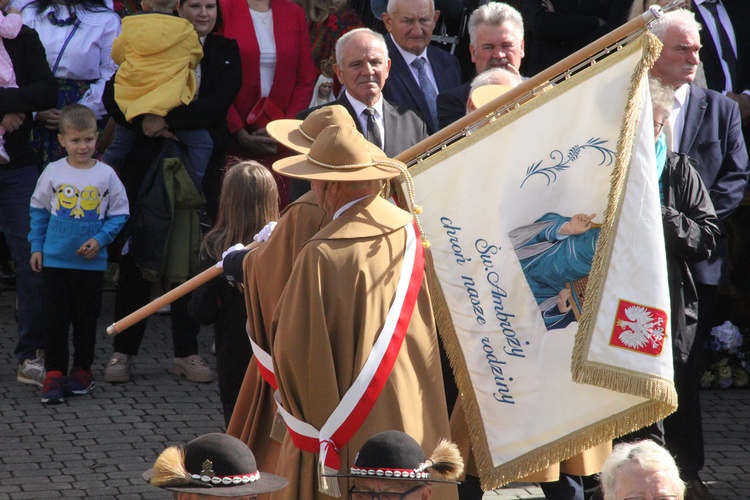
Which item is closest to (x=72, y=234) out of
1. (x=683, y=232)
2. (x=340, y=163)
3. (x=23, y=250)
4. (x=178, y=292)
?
(x=23, y=250)

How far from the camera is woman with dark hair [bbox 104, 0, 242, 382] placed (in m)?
7.94

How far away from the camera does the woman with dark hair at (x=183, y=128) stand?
7.94m

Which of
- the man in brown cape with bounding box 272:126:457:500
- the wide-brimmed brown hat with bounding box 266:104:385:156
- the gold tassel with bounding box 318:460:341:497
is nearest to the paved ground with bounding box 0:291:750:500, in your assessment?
the man in brown cape with bounding box 272:126:457:500

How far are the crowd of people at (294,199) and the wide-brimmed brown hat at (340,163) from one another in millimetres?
12

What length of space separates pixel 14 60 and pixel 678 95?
13.6ft

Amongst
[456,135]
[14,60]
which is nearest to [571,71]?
[456,135]

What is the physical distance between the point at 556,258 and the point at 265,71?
396cm

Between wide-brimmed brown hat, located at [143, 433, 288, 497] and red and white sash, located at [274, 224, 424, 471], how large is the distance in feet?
3.64

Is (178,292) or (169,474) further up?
(178,292)

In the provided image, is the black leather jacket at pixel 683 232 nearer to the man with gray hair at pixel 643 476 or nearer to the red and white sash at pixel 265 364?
the man with gray hair at pixel 643 476

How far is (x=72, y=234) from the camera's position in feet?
24.4

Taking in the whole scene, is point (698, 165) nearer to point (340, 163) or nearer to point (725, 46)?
point (725, 46)

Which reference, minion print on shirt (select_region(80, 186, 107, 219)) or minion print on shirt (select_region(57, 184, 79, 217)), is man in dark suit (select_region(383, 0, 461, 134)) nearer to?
minion print on shirt (select_region(80, 186, 107, 219))

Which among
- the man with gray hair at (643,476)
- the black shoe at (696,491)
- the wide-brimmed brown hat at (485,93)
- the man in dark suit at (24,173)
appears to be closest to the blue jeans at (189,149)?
the man in dark suit at (24,173)
